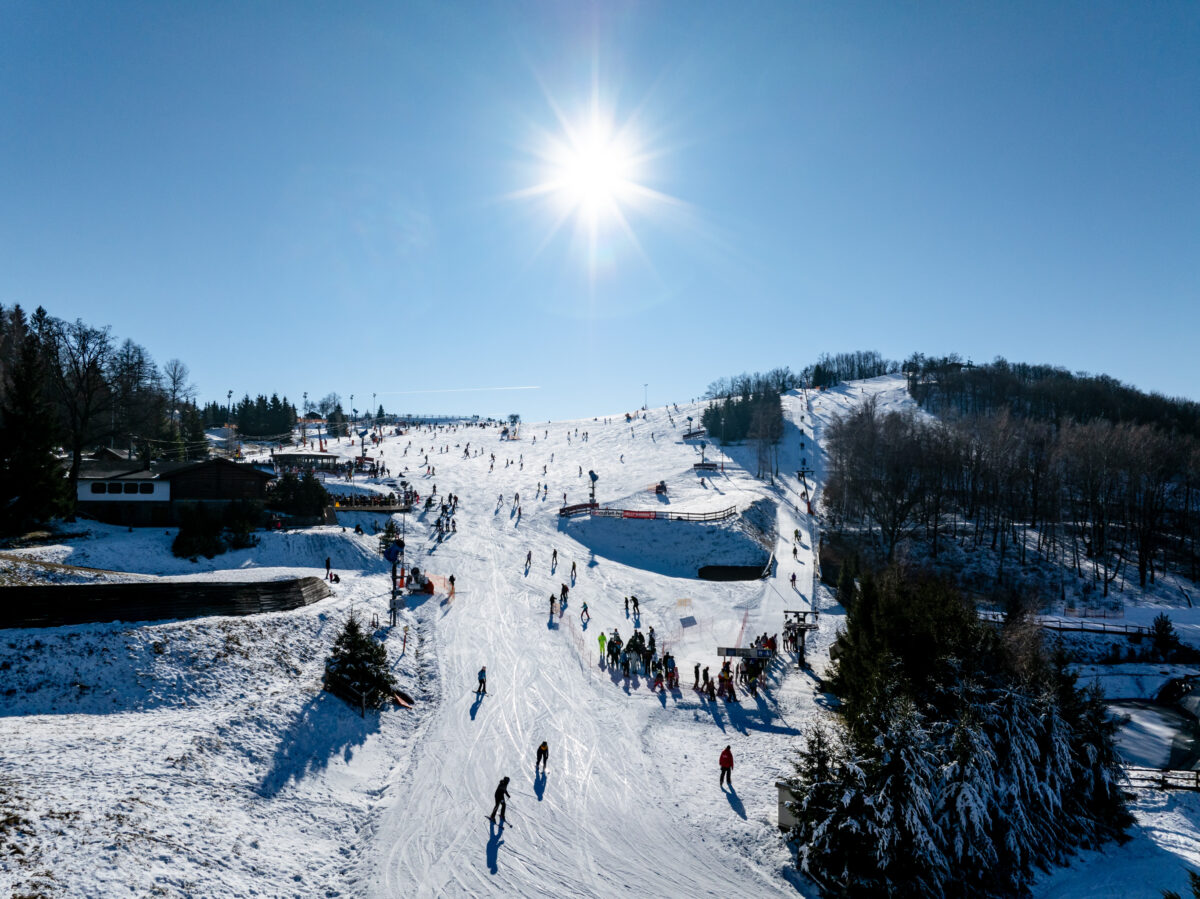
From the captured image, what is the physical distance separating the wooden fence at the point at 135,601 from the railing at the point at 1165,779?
31837 millimetres

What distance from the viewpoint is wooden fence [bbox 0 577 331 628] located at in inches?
704

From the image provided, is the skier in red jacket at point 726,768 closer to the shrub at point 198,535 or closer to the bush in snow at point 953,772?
the bush in snow at point 953,772

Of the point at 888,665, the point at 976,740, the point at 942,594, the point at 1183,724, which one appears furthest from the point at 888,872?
the point at 1183,724

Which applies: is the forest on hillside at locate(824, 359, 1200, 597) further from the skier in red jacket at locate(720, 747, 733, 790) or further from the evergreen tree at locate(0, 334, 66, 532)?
the evergreen tree at locate(0, 334, 66, 532)

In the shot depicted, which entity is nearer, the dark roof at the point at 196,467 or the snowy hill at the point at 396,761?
the snowy hill at the point at 396,761

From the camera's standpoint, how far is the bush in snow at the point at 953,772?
1303cm

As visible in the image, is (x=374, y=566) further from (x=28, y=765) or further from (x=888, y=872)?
(x=888, y=872)

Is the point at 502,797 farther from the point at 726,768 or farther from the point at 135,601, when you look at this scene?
the point at 135,601

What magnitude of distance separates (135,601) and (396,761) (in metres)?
10.9

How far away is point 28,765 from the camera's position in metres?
11.9

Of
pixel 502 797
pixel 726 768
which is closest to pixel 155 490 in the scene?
pixel 502 797

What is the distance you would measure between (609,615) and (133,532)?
28237 mm

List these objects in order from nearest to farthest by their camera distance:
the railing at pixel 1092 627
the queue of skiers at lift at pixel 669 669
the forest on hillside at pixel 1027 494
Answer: the queue of skiers at lift at pixel 669 669 → the railing at pixel 1092 627 → the forest on hillside at pixel 1027 494

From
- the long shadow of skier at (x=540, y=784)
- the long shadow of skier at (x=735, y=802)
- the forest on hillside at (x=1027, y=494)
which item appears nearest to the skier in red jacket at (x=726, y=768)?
the long shadow of skier at (x=735, y=802)
